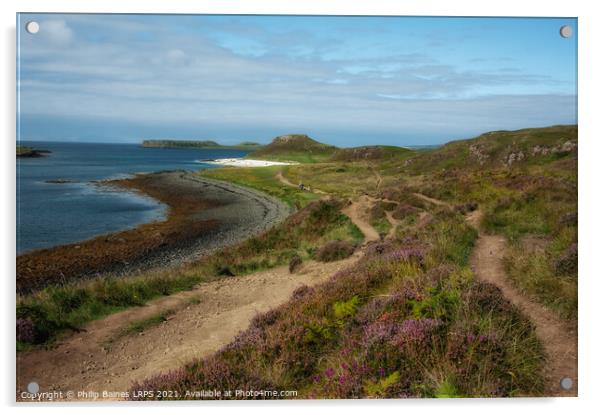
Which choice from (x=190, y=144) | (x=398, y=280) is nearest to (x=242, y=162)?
(x=190, y=144)

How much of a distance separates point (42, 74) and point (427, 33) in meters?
5.92

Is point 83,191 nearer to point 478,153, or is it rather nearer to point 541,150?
point 478,153

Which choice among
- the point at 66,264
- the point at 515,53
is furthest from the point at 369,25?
the point at 66,264

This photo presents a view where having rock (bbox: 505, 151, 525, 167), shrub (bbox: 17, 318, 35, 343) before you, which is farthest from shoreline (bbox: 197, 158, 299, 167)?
rock (bbox: 505, 151, 525, 167)

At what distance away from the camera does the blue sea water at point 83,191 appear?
6004 mm

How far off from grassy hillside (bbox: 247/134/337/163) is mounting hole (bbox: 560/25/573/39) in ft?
13.0

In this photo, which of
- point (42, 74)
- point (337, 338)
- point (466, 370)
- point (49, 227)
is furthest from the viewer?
point (49, 227)

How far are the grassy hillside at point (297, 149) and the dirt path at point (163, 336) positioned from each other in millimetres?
2134

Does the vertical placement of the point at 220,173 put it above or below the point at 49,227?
above

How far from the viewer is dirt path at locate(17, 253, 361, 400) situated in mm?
5484

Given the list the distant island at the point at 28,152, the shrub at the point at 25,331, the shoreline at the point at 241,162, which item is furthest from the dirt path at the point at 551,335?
the distant island at the point at 28,152

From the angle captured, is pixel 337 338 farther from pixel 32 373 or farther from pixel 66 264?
pixel 66 264
